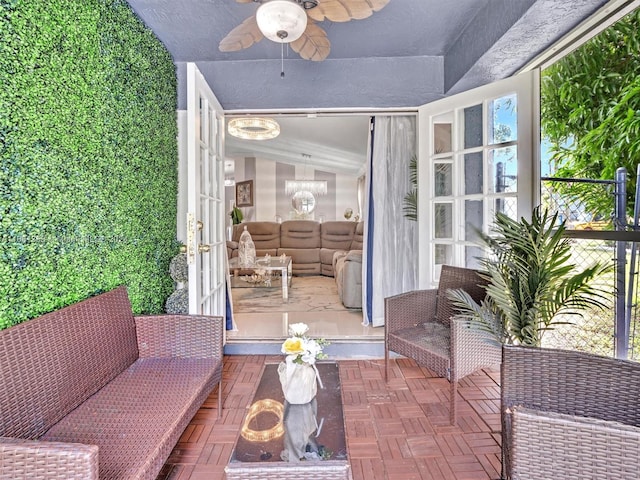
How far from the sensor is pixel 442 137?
288 cm

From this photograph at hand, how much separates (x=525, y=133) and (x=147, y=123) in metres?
2.43

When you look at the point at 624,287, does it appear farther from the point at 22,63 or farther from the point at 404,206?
the point at 22,63

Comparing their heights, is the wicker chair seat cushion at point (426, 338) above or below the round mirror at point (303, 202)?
below

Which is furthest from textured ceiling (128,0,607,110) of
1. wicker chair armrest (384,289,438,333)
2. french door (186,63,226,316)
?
wicker chair armrest (384,289,438,333)

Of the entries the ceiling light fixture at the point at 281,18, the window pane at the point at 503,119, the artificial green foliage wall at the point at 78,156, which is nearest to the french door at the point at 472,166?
the window pane at the point at 503,119

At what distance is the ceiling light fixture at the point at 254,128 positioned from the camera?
15.2ft

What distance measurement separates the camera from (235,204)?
8.16m

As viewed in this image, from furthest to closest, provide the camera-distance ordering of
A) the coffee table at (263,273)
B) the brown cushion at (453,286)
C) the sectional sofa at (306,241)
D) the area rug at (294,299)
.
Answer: the sectional sofa at (306,241) < the coffee table at (263,273) < the area rug at (294,299) < the brown cushion at (453,286)

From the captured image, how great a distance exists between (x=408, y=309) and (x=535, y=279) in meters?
0.91

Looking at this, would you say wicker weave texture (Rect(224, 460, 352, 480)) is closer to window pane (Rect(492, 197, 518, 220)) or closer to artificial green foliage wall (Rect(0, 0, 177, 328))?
artificial green foliage wall (Rect(0, 0, 177, 328))

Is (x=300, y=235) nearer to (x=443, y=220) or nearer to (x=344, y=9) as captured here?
(x=443, y=220)

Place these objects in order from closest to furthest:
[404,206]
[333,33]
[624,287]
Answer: [624,287]
[333,33]
[404,206]

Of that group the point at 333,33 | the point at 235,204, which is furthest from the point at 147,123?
the point at 235,204

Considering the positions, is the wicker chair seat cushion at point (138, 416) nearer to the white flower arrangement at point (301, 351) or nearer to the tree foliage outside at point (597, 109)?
the white flower arrangement at point (301, 351)
